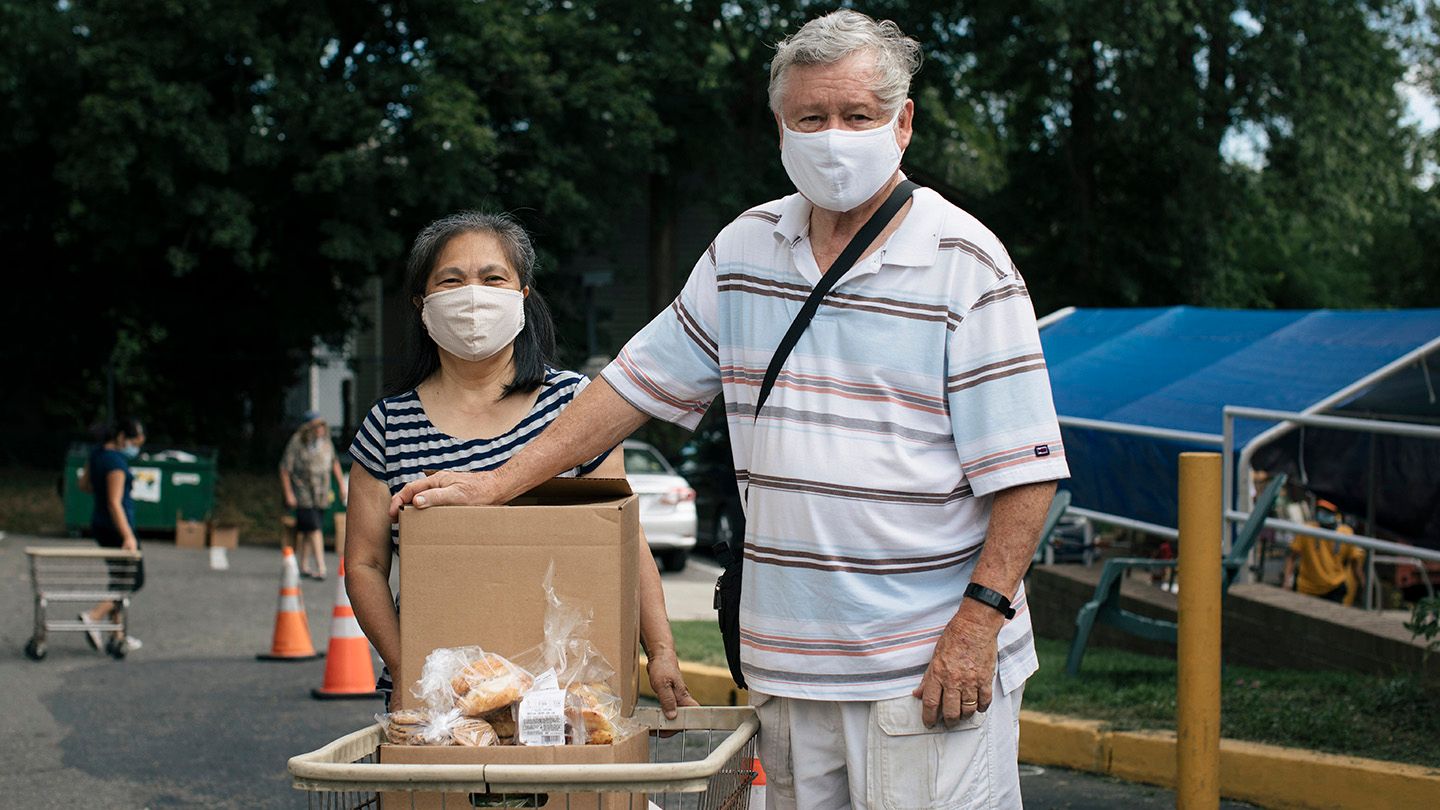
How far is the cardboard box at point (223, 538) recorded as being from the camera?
66.4 ft

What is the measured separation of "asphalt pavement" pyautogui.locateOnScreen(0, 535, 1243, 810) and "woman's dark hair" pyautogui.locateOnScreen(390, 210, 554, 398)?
11.3ft

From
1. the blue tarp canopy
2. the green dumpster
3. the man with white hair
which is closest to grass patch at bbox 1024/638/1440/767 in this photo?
the blue tarp canopy

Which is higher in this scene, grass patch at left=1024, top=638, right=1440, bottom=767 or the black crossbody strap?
the black crossbody strap

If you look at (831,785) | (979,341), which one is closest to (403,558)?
(831,785)

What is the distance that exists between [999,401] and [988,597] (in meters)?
0.33

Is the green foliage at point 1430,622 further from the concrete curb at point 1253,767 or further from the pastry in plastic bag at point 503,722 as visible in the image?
the pastry in plastic bag at point 503,722

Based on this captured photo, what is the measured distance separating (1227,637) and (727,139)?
66.0 ft

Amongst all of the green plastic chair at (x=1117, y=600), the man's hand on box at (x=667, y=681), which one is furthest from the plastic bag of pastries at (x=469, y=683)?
the green plastic chair at (x=1117, y=600)

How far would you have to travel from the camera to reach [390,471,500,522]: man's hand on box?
9.22 ft

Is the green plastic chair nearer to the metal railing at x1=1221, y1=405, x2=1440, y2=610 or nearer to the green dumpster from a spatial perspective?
the metal railing at x1=1221, y1=405, x2=1440, y2=610

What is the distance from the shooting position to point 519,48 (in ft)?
75.7

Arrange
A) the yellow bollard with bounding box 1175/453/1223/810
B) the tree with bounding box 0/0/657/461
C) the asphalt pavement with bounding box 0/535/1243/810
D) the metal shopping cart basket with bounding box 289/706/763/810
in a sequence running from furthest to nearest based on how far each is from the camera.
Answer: the tree with bounding box 0/0/657/461 < the asphalt pavement with bounding box 0/535/1243/810 < the yellow bollard with bounding box 1175/453/1223/810 < the metal shopping cart basket with bounding box 289/706/763/810

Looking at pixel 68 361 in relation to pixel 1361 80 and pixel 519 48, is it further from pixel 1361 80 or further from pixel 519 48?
pixel 1361 80

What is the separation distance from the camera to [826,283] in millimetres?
2797
